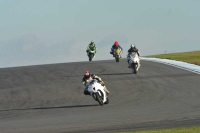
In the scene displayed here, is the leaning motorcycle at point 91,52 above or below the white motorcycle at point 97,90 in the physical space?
above

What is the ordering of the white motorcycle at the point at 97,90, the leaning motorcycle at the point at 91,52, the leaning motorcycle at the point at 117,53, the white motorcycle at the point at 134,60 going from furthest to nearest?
1. the leaning motorcycle at the point at 91,52
2. the leaning motorcycle at the point at 117,53
3. the white motorcycle at the point at 134,60
4. the white motorcycle at the point at 97,90

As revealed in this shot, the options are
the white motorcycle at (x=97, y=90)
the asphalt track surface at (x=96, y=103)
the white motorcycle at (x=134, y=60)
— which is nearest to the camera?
the asphalt track surface at (x=96, y=103)

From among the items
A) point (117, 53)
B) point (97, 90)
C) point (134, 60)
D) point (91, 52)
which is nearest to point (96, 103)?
point (97, 90)

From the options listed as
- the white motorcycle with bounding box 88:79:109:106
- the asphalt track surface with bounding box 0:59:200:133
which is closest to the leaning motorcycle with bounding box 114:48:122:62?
the asphalt track surface with bounding box 0:59:200:133

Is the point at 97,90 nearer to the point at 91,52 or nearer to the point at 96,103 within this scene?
the point at 96,103

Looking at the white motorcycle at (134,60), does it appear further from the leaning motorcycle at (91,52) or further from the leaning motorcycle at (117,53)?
the leaning motorcycle at (91,52)

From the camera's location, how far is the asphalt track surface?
49.8 ft

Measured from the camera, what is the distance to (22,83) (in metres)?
31.2

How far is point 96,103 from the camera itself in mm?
21953

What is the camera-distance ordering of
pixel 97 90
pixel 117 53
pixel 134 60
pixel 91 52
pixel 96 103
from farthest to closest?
pixel 91 52, pixel 117 53, pixel 134 60, pixel 96 103, pixel 97 90

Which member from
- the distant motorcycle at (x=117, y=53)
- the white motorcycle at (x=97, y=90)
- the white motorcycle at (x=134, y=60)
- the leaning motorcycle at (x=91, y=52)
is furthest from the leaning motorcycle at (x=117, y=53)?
the white motorcycle at (x=97, y=90)

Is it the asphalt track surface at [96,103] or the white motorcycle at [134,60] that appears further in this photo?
the white motorcycle at [134,60]

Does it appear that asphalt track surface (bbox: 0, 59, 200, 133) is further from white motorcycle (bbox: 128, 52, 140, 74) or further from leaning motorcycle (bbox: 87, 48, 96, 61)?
leaning motorcycle (bbox: 87, 48, 96, 61)

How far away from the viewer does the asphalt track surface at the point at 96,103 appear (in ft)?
49.8
